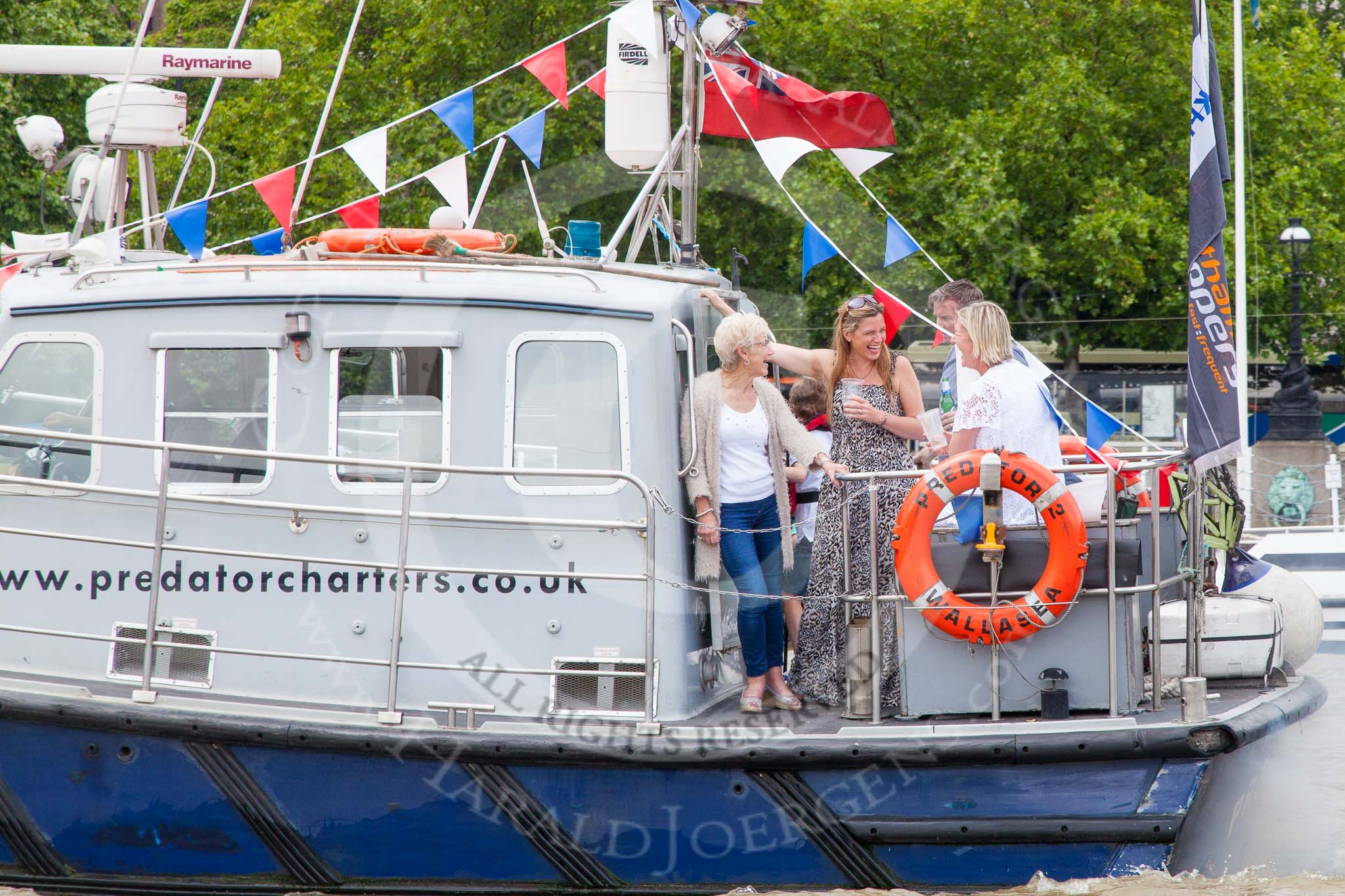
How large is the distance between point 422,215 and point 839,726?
1202 cm

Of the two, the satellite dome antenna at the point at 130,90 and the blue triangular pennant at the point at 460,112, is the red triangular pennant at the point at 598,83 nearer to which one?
the blue triangular pennant at the point at 460,112

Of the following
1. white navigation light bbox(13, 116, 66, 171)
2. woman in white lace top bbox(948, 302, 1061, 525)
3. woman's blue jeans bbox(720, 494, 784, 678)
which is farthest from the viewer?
white navigation light bbox(13, 116, 66, 171)

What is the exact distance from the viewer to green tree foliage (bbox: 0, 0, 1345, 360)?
16438 mm

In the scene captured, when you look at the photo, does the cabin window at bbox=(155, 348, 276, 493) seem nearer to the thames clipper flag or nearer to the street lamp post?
the thames clipper flag

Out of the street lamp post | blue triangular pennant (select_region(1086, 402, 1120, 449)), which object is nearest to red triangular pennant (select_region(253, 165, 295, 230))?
blue triangular pennant (select_region(1086, 402, 1120, 449))

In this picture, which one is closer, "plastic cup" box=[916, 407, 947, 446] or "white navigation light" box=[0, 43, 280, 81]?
"plastic cup" box=[916, 407, 947, 446]

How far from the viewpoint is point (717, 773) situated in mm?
4961

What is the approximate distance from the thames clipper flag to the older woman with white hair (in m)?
1.41

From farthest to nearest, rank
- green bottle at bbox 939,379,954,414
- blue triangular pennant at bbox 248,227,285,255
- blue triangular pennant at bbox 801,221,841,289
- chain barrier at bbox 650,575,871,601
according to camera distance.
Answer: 1. blue triangular pennant at bbox 248,227,285,255
2. blue triangular pennant at bbox 801,221,841,289
3. green bottle at bbox 939,379,954,414
4. chain barrier at bbox 650,575,871,601

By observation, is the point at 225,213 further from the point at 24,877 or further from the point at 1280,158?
the point at 1280,158

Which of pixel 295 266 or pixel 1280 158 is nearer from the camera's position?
pixel 295 266

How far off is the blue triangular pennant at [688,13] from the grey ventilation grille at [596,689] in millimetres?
2926

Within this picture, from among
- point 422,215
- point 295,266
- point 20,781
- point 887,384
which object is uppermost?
point 422,215

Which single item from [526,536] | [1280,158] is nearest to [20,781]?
[526,536]
